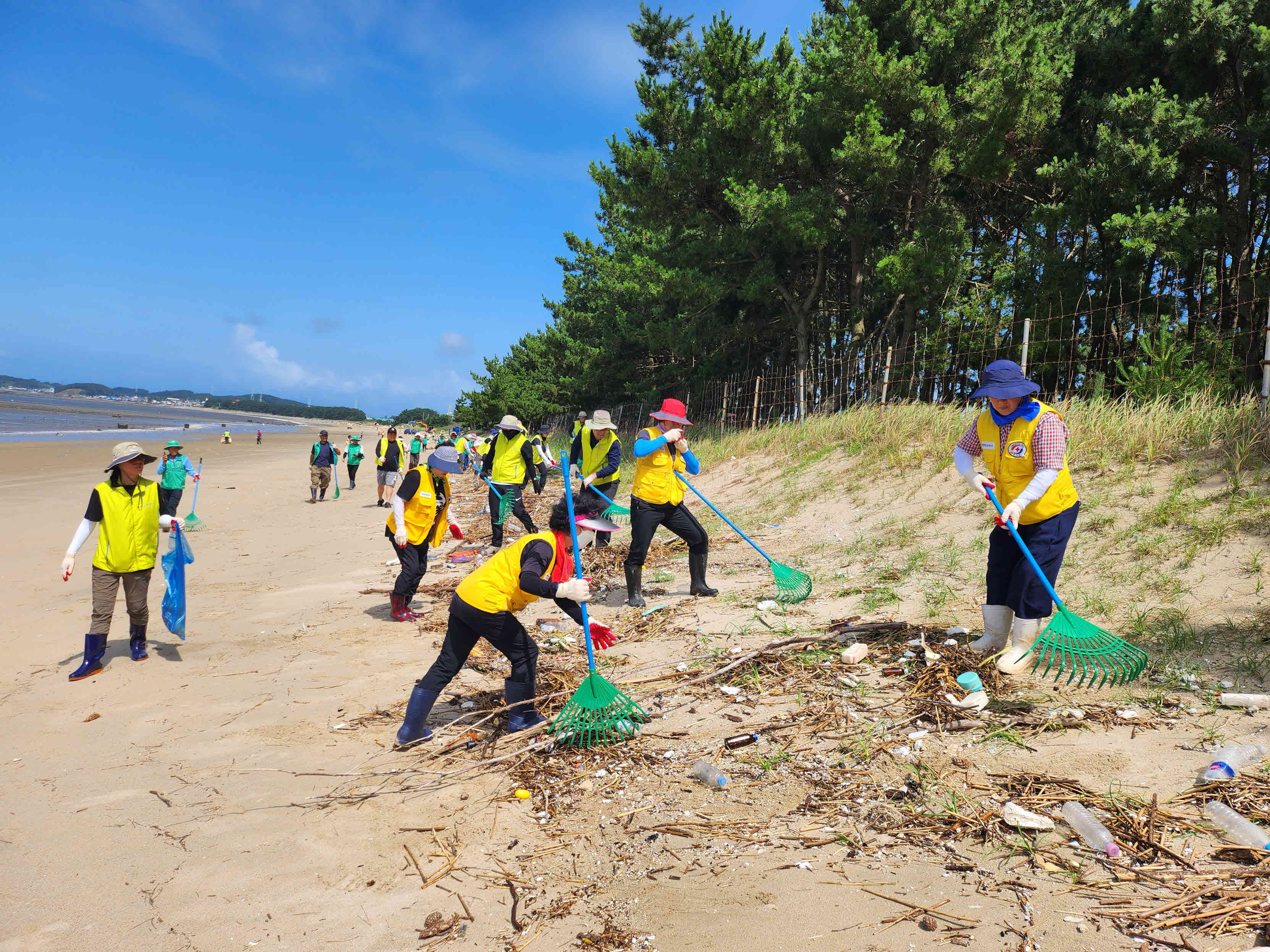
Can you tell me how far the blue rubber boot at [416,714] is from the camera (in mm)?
4258

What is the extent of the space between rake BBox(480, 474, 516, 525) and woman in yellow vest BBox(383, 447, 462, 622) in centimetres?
253

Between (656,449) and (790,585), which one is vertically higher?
(656,449)

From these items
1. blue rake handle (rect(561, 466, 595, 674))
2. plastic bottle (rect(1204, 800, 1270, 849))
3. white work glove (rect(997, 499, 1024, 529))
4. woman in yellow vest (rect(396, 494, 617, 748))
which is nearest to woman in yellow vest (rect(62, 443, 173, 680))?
woman in yellow vest (rect(396, 494, 617, 748))

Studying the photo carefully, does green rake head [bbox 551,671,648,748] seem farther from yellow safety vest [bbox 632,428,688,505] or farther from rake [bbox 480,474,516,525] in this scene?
rake [bbox 480,474,516,525]

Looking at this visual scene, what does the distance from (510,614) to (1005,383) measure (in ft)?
10.3

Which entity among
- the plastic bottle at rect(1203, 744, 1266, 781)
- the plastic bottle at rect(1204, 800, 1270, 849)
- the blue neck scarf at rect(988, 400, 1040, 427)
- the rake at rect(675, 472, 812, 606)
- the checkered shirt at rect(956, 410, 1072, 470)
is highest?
the blue neck scarf at rect(988, 400, 1040, 427)

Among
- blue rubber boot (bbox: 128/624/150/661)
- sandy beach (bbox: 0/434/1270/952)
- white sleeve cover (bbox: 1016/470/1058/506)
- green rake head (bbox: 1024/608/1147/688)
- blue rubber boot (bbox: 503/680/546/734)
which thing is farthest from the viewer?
blue rubber boot (bbox: 128/624/150/661)

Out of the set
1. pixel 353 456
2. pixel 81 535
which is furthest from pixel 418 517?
pixel 353 456

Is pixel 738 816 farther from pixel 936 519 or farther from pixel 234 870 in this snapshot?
pixel 936 519

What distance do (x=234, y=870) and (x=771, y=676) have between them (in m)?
3.11

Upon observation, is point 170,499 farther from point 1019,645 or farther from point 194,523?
point 1019,645

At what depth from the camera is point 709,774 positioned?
362 centimetres

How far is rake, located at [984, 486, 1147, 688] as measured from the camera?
12.8 ft

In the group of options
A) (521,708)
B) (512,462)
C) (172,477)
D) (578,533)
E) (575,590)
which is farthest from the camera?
Answer: (172,477)
